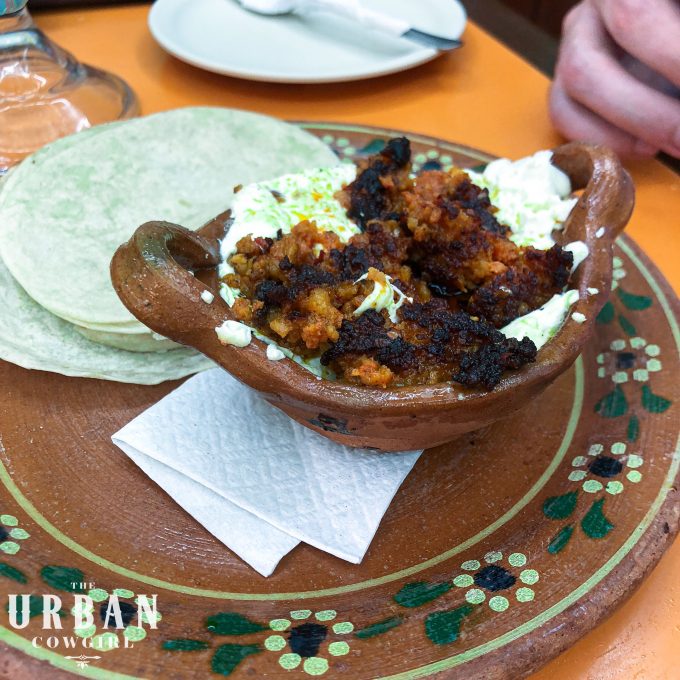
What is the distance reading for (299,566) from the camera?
1.41 m

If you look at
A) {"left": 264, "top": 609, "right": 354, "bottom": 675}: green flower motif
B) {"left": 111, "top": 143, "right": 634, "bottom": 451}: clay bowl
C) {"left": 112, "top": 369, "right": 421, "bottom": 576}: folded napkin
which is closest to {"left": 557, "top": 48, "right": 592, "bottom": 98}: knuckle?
{"left": 111, "top": 143, "right": 634, "bottom": 451}: clay bowl

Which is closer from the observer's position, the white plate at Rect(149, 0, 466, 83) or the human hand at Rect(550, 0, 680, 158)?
the human hand at Rect(550, 0, 680, 158)

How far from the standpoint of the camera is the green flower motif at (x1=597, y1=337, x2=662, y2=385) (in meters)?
1.78

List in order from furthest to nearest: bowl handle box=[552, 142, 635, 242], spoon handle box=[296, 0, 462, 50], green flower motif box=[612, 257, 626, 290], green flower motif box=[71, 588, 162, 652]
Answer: spoon handle box=[296, 0, 462, 50] < green flower motif box=[612, 257, 626, 290] < bowl handle box=[552, 142, 635, 242] < green flower motif box=[71, 588, 162, 652]

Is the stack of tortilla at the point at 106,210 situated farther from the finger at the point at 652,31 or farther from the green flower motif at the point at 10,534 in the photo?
the finger at the point at 652,31

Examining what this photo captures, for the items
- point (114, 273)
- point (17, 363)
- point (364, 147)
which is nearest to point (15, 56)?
point (364, 147)

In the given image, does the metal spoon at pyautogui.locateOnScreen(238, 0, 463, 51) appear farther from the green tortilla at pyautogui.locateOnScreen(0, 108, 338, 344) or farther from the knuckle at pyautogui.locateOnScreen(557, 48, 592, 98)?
the green tortilla at pyautogui.locateOnScreen(0, 108, 338, 344)

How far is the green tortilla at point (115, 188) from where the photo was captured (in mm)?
1855

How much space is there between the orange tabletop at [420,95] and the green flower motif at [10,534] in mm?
2006

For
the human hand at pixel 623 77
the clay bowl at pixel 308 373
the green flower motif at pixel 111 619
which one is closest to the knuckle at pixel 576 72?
the human hand at pixel 623 77

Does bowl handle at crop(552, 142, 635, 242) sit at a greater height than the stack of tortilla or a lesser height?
greater

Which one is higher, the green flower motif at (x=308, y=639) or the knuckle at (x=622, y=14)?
the knuckle at (x=622, y=14)

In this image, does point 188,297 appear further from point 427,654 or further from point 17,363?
point 427,654

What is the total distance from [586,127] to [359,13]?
1.20 m
